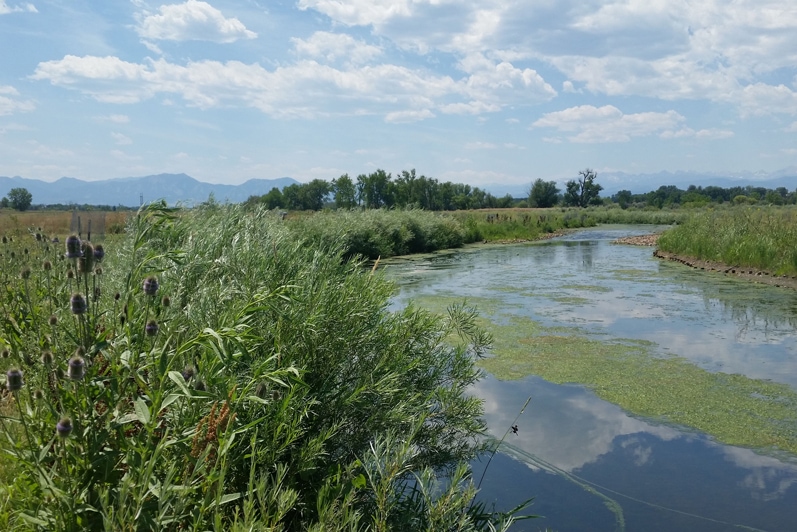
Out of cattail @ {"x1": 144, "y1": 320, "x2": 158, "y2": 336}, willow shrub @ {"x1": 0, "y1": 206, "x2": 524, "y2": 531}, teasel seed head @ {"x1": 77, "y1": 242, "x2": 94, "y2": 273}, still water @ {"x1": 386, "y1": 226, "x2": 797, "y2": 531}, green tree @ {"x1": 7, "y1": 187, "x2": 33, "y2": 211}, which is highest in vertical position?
green tree @ {"x1": 7, "y1": 187, "x2": 33, "y2": 211}

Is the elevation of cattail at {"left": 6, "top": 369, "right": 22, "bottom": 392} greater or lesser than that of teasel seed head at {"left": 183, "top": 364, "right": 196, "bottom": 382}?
greater

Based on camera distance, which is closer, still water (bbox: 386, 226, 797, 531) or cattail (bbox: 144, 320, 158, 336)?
cattail (bbox: 144, 320, 158, 336)

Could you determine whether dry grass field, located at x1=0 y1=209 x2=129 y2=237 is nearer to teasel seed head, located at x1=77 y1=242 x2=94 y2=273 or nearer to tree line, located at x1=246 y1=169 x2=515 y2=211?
teasel seed head, located at x1=77 y1=242 x2=94 y2=273

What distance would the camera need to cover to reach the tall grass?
44.6ft

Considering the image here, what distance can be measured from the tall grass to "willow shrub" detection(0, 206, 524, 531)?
449 inches

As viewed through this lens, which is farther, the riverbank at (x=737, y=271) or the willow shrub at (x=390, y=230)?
the willow shrub at (x=390, y=230)

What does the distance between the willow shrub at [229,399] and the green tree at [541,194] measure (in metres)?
64.7

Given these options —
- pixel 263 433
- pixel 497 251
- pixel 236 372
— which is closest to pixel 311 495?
pixel 263 433

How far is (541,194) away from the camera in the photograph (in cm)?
6794

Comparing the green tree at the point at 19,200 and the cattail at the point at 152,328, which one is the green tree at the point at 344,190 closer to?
the green tree at the point at 19,200

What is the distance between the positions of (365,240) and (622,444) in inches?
560

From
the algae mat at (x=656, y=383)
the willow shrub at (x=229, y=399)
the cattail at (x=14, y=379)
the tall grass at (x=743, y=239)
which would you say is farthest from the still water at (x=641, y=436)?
A: the cattail at (x=14, y=379)

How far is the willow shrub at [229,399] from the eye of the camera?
197 cm

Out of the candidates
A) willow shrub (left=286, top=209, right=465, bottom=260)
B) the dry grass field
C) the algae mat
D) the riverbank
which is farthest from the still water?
willow shrub (left=286, top=209, right=465, bottom=260)
